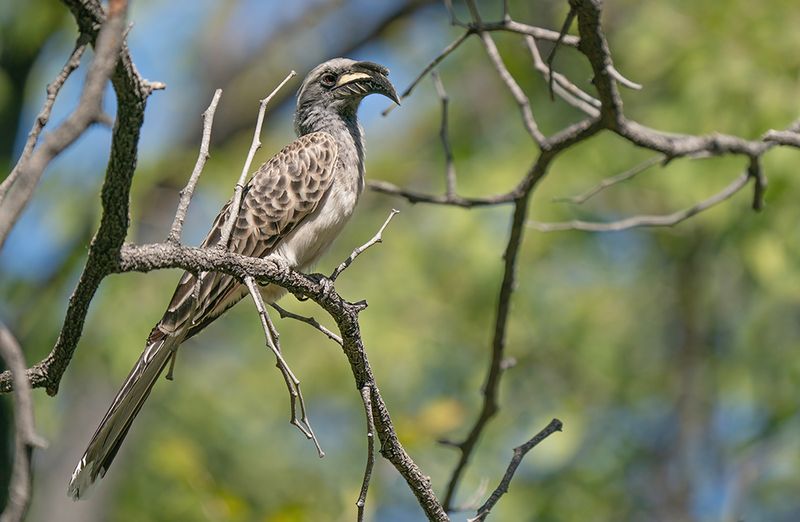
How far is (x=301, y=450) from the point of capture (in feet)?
37.8

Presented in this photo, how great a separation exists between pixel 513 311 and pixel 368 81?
13.4 ft

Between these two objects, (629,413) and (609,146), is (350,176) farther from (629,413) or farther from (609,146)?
(629,413)

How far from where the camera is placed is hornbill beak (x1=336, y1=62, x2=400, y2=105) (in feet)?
15.9

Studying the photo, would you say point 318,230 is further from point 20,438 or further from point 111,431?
point 20,438

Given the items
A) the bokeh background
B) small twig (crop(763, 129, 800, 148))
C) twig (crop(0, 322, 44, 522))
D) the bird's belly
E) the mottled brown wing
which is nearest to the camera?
twig (crop(0, 322, 44, 522))

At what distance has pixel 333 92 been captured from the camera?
207 inches

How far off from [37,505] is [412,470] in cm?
794

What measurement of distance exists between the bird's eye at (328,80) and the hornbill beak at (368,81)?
0.05m

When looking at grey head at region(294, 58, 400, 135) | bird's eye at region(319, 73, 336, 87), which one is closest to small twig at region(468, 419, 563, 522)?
grey head at region(294, 58, 400, 135)

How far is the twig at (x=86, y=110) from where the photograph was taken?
1715 millimetres

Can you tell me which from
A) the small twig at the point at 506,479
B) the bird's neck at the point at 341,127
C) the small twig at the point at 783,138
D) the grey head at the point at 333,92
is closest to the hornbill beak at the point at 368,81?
the grey head at the point at 333,92

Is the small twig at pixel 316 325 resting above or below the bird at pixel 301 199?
below

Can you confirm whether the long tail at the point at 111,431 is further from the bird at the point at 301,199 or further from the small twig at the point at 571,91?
the small twig at the point at 571,91

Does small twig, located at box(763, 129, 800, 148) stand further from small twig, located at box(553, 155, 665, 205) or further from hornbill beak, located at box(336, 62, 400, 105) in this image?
hornbill beak, located at box(336, 62, 400, 105)
